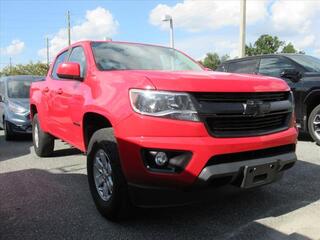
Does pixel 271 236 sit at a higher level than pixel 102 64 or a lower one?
lower

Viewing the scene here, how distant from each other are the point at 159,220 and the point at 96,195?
2.22 ft

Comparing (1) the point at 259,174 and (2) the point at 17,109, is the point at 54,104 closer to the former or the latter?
(1) the point at 259,174

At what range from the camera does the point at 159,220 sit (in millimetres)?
4238

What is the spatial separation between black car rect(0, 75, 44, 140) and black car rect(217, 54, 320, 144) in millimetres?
5253

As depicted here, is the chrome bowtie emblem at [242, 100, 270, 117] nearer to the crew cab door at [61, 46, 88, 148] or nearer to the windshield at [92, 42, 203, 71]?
the windshield at [92, 42, 203, 71]

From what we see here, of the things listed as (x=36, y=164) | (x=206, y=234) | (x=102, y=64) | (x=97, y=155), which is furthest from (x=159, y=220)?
(x=36, y=164)

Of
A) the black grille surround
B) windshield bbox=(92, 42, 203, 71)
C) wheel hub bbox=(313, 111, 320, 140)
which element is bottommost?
wheel hub bbox=(313, 111, 320, 140)

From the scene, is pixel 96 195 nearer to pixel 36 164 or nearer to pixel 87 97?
pixel 87 97

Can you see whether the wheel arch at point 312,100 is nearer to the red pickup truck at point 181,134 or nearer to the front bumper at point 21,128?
the red pickup truck at point 181,134

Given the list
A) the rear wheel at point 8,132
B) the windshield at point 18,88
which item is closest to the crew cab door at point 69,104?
the rear wheel at point 8,132

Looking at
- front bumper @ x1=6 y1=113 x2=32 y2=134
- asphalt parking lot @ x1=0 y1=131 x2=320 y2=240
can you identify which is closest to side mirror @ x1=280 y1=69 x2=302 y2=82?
asphalt parking lot @ x1=0 y1=131 x2=320 y2=240

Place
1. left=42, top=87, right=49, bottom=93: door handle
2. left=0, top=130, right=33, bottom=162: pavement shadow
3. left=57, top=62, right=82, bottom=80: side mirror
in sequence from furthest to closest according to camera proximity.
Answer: left=0, top=130, right=33, bottom=162: pavement shadow, left=42, top=87, right=49, bottom=93: door handle, left=57, top=62, right=82, bottom=80: side mirror

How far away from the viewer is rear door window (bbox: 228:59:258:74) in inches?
379

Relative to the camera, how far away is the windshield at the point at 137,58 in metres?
4.91
